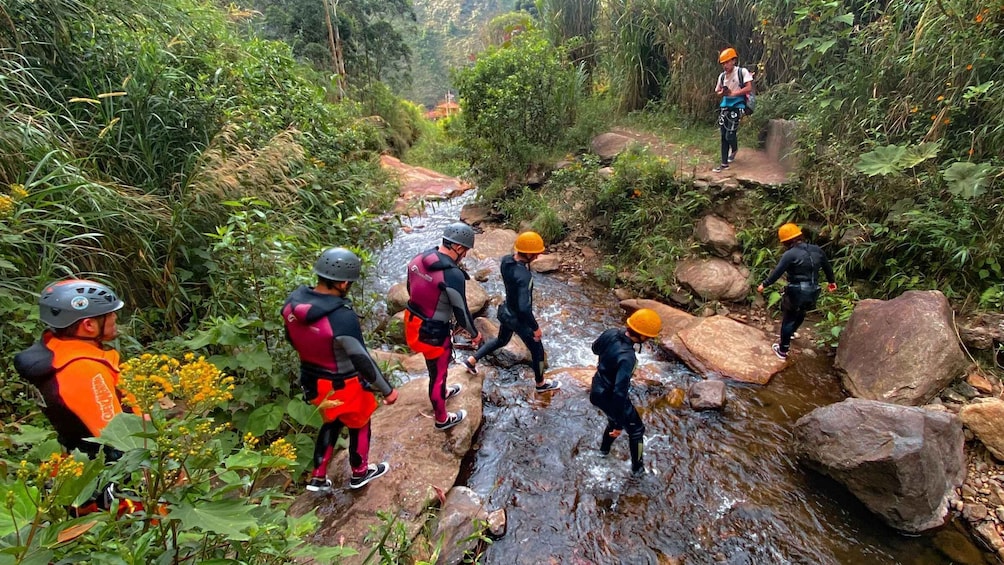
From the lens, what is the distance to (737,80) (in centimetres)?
692

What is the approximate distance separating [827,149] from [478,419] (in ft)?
19.8

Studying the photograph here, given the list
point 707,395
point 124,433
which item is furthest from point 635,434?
point 124,433

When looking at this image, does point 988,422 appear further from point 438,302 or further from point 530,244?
point 438,302

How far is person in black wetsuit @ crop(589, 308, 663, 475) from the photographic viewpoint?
11.7ft

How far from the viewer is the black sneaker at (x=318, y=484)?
3318mm

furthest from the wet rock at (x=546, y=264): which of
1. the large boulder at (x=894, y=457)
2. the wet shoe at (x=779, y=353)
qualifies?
the large boulder at (x=894, y=457)

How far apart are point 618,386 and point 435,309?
164cm

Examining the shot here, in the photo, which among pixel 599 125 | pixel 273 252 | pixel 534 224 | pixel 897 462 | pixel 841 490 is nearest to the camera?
pixel 897 462

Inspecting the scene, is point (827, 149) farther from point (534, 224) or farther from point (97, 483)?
point (97, 483)

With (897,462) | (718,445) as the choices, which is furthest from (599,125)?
(897,462)

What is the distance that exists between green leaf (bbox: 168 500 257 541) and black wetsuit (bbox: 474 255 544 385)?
3428mm

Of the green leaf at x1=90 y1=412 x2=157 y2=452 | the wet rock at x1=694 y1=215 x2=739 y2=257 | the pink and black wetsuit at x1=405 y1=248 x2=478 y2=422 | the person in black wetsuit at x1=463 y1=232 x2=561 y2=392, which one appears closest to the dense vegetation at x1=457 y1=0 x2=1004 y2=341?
the wet rock at x1=694 y1=215 x2=739 y2=257

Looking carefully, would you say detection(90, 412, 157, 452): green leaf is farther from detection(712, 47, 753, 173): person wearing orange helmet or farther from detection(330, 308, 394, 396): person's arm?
detection(712, 47, 753, 173): person wearing orange helmet

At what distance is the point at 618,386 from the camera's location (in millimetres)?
3586
